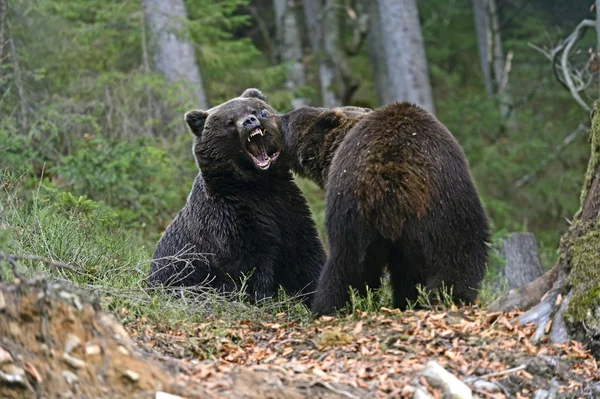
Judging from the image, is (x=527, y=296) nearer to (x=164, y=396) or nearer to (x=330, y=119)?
(x=330, y=119)

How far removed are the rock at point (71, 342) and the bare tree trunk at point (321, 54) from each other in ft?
51.6

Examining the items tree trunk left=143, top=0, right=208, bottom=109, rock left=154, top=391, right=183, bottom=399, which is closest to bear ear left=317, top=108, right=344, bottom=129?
rock left=154, top=391, right=183, bottom=399

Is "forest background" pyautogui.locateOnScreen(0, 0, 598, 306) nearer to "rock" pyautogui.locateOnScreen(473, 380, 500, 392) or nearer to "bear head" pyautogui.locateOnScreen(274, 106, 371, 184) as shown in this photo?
"bear head" pyautogui.locateOnScreen(274, 106, 371, 184)

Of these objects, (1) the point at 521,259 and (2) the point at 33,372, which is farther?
(1) the point at 521,259

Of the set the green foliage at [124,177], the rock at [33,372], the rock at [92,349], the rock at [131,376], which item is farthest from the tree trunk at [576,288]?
the green foliage at [124,177]

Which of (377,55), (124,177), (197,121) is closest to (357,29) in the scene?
(377,55)

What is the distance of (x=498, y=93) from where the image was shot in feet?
71.6

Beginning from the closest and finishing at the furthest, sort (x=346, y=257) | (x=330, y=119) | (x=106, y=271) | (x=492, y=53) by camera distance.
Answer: (x=346, y=257) < (x=106, y=271) < (x=330, y=119) < (x=492, y=53)

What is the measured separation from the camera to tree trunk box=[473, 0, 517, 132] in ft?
73.3

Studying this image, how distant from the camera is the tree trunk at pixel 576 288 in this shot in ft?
18.6

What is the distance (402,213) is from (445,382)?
161 centimetres

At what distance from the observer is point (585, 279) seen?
5.87 meters

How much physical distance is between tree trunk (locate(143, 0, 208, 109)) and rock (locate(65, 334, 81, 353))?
10.2 meters

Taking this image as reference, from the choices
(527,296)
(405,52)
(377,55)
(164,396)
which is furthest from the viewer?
(377,55)
